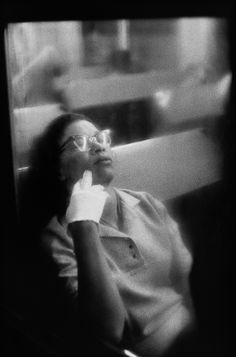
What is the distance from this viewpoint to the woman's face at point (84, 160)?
4.60 feet

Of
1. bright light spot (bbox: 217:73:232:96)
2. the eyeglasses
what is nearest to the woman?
the eyeglasses

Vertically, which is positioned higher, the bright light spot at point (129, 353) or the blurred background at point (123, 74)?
the blurred background at point (123, 74)

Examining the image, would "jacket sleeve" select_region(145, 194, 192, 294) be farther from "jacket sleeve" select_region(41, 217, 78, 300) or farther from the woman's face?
"jacket sleeve" select_region(41, 217, 78, 300)

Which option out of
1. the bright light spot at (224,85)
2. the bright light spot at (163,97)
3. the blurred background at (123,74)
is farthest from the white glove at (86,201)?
the bright light spot at (224,85)

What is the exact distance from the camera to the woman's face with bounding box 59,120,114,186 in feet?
4.60

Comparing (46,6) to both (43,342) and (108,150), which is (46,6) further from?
(43,342)

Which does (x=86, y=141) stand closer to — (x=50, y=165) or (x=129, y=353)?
(x=50, y=165)

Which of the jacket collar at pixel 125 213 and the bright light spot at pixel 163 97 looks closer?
the bright light spot at pixel 163 97

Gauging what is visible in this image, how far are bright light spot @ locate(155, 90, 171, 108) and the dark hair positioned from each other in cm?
26

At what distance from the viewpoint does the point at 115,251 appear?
1.39m

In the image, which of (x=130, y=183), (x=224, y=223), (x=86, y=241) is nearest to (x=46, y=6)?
(x=130, y=183)

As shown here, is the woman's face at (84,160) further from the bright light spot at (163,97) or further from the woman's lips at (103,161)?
→ the bright light spot at (163,97)

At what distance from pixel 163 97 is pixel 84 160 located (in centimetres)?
31

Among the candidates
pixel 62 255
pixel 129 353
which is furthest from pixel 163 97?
pixel 129 353
